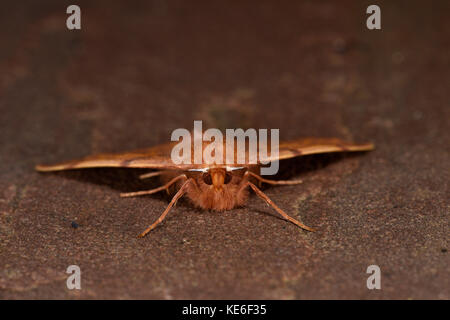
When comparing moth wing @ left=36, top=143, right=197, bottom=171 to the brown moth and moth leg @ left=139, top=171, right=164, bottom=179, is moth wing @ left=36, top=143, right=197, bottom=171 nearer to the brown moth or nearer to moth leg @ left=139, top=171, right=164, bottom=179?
the brown moth

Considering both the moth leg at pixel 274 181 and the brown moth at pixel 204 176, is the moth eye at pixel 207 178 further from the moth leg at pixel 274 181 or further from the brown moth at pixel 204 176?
the moth leg at pixel 274 181

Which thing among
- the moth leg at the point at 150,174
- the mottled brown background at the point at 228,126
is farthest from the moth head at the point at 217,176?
the moth leg at the point at 150,174

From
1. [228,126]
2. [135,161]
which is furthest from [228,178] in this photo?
[228,126]

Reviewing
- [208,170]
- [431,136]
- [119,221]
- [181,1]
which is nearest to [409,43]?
[431,136]

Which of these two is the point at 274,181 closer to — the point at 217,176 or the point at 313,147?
the point at 313,147

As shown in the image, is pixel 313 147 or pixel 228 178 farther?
pixel 313 147
